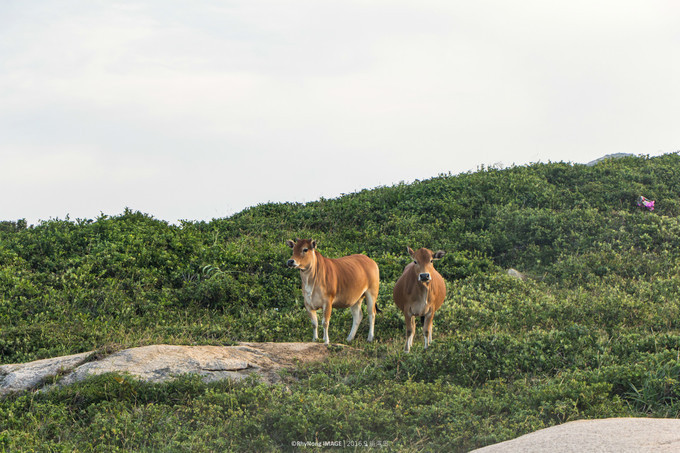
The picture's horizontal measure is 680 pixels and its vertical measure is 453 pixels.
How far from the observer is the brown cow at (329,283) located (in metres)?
13.3

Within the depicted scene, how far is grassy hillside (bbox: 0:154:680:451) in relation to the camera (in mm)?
8648

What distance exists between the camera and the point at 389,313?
15016 mm

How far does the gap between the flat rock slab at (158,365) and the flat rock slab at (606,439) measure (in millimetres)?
5234

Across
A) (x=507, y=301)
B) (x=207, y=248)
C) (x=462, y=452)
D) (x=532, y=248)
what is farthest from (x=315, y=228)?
(x=462, y=452)

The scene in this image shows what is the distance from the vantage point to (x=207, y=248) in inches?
735

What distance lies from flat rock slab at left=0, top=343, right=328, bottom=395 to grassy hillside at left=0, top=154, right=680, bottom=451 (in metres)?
0.47

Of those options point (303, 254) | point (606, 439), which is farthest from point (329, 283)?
point (606, 439)

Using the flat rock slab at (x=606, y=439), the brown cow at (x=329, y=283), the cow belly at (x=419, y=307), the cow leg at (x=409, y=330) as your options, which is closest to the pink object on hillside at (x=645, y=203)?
the brown cow at (x=329, y=283)

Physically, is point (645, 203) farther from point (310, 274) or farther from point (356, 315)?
point (310, 274)

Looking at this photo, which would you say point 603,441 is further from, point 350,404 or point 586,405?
point 350,404

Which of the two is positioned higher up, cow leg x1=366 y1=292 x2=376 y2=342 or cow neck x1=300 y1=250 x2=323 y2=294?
cow neck x1=300 y1=250 x2=323 y2=294

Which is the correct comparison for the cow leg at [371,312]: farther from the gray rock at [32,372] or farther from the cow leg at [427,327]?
the gray rock at [32,372]

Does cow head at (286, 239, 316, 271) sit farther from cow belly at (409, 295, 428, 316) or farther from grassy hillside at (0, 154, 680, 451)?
cow belly at (409, 295, 428, 316)

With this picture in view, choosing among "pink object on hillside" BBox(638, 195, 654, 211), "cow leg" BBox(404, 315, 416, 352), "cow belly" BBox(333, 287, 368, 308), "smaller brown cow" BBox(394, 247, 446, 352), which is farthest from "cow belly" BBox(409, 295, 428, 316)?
"pink object on hillside" BBox(638, 195, 654, 211)
